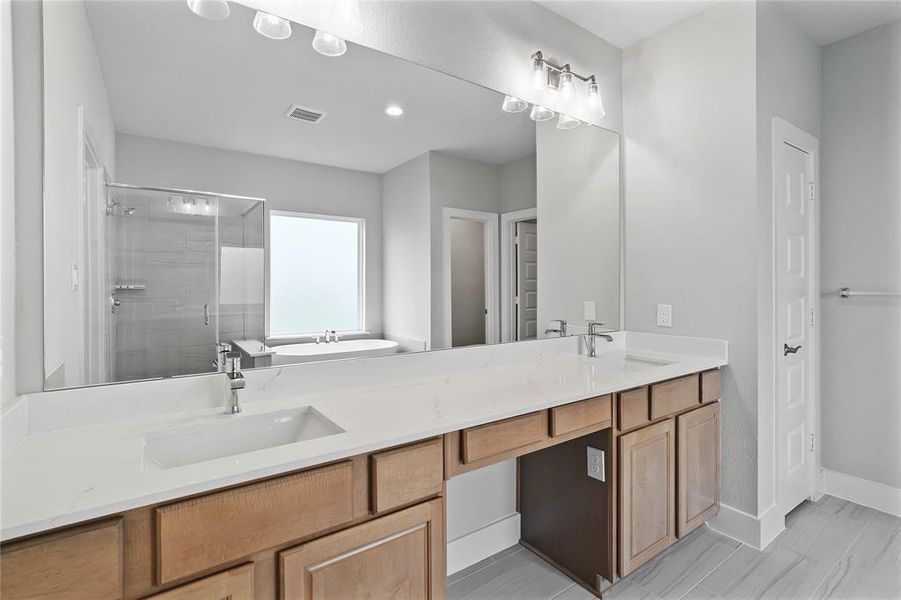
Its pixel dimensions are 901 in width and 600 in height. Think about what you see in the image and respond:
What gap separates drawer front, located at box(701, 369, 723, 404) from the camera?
2.08 metres

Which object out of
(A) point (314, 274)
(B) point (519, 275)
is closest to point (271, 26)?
(A) point (314, 274)

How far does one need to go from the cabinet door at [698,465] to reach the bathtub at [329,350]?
133cm

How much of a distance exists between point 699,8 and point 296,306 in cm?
237

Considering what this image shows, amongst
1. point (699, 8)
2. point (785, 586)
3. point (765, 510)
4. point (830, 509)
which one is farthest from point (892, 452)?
point (699, 8)

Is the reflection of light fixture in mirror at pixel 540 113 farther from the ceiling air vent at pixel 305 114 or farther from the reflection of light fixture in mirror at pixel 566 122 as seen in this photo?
the ceiling air vent at pixel 305 114

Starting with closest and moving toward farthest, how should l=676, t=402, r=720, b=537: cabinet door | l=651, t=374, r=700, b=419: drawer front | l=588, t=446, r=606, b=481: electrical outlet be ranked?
l=588, t=446, r=606, b=481: electrical outlet → l=651, t=374, r=700, b=419: drawer front → l=676, t=402, r=720, b=537: cabinet door

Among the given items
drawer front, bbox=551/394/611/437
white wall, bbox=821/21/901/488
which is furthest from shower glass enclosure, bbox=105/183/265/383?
white wall, bbox=821/21/901/488

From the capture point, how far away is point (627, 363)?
216cm

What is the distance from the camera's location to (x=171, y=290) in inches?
51.5

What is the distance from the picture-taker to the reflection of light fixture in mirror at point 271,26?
139 centimetres

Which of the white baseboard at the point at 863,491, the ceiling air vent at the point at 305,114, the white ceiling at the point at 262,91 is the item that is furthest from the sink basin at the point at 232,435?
the white baseboard at the point at 863,491

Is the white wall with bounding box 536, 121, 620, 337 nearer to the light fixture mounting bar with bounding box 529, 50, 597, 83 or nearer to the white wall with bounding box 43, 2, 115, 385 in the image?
the light fixture mounting bar with bounding box 529, 50, 597, 83

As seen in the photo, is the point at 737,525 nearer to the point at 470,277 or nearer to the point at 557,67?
the point at 470,277

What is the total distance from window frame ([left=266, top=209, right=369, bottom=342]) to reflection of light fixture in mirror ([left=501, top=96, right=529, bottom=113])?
0.88 metres
